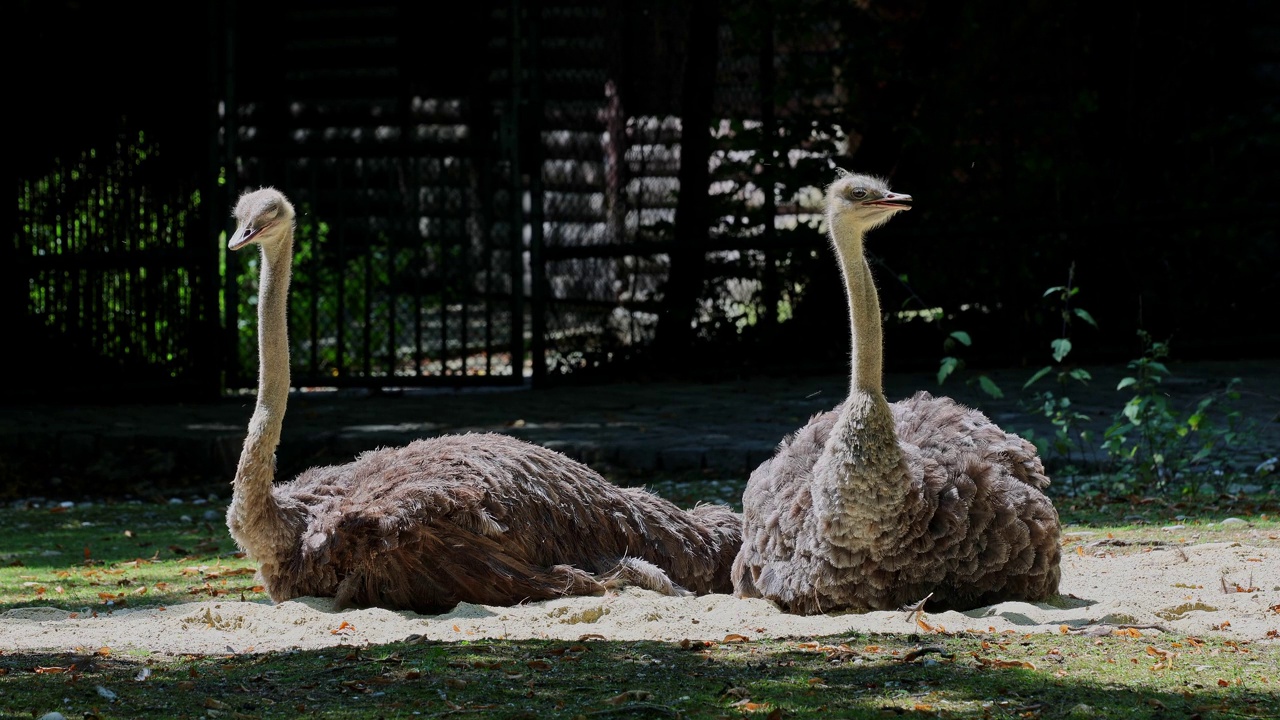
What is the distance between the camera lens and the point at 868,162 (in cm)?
1313

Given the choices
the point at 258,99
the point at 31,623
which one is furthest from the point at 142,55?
the point at 31,623

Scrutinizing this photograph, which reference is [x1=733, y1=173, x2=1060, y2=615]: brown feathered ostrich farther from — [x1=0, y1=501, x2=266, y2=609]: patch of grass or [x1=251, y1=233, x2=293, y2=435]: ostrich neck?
[x1=0, y1=501, x2=266, y2=609]: patch of grass

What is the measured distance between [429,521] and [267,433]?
2.35ft

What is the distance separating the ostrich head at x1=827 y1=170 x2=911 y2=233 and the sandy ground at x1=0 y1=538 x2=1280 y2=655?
139 centimetres

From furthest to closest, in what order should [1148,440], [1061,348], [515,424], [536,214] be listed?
[536,214] → [515,424] → [1148,440] → [1061,348]

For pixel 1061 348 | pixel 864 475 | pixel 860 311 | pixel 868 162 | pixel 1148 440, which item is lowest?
pixel 1148 440

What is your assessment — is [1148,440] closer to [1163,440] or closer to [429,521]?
[1163,440]

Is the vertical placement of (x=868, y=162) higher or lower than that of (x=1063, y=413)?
higher

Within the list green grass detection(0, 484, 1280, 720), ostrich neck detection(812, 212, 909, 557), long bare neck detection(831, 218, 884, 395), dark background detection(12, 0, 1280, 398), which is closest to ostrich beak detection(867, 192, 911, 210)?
long bare neck detection(831, 218, 884, 395)

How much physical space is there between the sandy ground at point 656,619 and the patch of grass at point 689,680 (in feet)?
0.92

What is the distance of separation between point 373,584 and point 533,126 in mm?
6838

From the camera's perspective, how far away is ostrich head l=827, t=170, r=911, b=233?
19.0 feet

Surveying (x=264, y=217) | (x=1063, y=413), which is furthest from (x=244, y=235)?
(x=1063, y=413)

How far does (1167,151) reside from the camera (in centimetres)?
1388
